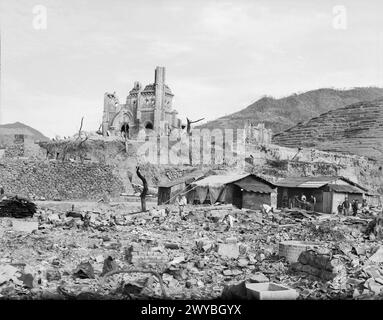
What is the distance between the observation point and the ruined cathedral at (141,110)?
40.7m

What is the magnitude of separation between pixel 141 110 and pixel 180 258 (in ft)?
105

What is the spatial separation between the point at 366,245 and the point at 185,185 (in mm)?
13265

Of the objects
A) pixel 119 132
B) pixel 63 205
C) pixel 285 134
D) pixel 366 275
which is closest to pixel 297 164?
pixel 119 132

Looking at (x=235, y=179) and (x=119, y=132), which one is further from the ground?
(x=119, y=132)

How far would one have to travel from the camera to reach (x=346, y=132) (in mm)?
68062

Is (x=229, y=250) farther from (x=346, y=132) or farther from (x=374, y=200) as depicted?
(x=346, y=132)

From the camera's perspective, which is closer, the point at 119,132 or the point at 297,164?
the point at 297,164

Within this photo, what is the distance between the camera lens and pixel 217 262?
10.3 meters

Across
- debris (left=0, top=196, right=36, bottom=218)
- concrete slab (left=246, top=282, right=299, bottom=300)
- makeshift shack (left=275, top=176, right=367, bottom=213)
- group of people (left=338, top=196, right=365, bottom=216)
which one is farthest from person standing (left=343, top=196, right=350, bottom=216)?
concrete slab (left=246, top=282, right=299, bottom=300)

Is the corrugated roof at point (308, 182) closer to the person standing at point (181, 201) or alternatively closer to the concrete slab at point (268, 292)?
the person standing at point (181, 201)

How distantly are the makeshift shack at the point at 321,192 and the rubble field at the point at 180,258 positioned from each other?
5.28m

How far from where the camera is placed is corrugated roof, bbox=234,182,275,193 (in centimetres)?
2153
